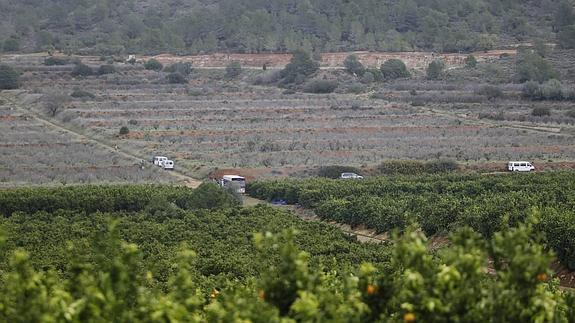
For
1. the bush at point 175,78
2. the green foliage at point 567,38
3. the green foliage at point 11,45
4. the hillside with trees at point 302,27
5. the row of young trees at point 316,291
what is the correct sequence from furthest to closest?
the green foliage at point 11,45
the hillside with trees at point 302,27
the green foliage at point 567,38
the bush at point 175,78
the row of young trees at point 316,291

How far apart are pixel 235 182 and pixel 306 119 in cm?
2085

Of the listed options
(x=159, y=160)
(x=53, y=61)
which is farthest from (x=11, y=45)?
(x=159, y=160)

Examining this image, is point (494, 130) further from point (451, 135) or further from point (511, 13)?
point (511, 13)

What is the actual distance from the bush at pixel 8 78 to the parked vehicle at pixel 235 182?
38.0m

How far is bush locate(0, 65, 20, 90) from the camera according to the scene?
75.1m

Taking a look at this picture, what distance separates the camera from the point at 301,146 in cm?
5209

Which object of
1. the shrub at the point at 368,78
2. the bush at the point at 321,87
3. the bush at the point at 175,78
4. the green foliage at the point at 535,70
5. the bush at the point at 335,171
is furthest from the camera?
the bush at the point at 175,78

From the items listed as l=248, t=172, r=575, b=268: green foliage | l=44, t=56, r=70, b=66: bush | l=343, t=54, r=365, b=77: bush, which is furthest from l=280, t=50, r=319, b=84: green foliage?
l=248, t=172, r=575, b=268: green foliage

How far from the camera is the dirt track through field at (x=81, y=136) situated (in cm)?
4538

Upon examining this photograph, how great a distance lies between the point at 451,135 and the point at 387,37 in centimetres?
4457

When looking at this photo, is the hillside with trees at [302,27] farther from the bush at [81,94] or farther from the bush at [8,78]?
the bush at [81,94]

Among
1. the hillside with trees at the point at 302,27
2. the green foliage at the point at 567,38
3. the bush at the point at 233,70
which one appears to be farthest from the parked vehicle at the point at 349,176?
the hillside with trees at the point at 302,27

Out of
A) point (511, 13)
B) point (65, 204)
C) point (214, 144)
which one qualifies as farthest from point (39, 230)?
point (511, 13)

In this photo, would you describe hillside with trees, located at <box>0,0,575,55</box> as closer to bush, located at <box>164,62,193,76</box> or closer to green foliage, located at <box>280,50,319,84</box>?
bush, located at <box>164,62,193,76</box>
